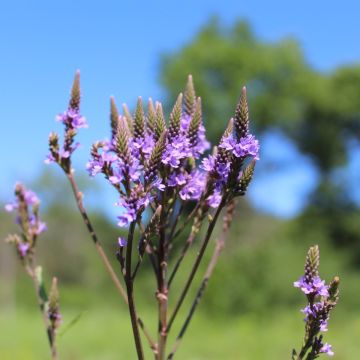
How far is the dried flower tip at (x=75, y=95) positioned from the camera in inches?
106

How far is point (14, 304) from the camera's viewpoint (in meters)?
39.8

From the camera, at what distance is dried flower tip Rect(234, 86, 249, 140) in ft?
7.33

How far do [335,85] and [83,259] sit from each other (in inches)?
944

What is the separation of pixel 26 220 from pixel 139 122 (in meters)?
1.07

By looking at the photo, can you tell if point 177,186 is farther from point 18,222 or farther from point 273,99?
point 273,99

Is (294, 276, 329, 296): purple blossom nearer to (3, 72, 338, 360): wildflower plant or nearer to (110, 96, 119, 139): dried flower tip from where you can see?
(3, 72, 338, 360): wildflower plant

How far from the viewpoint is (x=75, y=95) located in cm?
276

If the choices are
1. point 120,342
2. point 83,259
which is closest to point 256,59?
point 83,259

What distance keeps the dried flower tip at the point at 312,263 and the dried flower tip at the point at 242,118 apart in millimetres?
492

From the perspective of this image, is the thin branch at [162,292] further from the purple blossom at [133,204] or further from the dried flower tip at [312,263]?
the dried flower tip at [312,263]

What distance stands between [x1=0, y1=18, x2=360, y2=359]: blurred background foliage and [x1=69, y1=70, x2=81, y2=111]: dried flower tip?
1297 centimetres

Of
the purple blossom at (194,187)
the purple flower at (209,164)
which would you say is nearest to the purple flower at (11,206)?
the purple blossom at (194,187)

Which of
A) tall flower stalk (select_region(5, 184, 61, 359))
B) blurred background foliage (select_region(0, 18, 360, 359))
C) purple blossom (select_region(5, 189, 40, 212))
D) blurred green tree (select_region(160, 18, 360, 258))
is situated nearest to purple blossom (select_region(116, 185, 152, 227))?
tall flower stalk (select_region(5, 184, 61, 359))

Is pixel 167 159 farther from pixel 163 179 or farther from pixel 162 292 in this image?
pixel 162 292
